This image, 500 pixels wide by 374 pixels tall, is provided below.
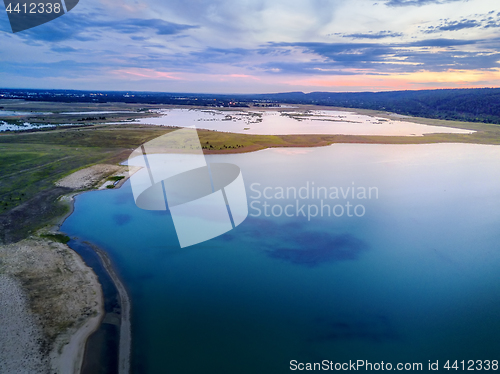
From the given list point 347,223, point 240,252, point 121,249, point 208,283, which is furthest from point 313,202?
point 121,249

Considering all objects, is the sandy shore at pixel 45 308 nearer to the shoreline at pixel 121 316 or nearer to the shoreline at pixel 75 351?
the shoreline at pixel 75 351

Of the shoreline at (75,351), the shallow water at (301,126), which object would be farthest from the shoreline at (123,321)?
the shallow water at (301,126)

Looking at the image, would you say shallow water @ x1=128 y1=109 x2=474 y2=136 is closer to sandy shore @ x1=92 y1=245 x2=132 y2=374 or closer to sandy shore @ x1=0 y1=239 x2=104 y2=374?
sandy shore @ x1=92 y1=245 x2=132 y2=374

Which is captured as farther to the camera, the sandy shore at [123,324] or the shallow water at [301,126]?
the shallow water at [301,126]

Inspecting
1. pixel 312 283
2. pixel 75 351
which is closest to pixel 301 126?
pixel 312 283

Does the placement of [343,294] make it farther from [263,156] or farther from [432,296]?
[263,156]

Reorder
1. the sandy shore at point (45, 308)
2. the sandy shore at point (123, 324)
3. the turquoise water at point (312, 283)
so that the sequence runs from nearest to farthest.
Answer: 1. the sandy shore at point (45, 308)
2. the sandy shore at point (123, 324)
3. the turquoise water at point (312, 283)

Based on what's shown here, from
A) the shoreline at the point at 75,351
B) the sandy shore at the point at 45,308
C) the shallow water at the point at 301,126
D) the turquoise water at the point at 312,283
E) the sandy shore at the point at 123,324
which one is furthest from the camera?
the shallow water at the point at 301,126
